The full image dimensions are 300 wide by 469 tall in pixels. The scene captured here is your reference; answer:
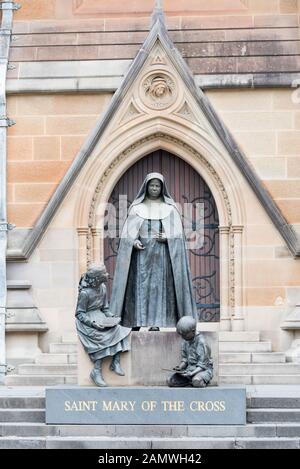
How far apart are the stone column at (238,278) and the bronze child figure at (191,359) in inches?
121

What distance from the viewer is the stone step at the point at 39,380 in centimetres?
1791

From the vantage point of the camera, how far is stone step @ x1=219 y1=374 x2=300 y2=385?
17.7 meters

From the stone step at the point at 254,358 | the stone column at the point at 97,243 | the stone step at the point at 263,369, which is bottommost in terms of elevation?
the stone step at the point at 263,369

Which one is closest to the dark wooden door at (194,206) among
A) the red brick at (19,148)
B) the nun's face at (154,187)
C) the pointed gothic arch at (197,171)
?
the pointed gothic arch at (197,171)

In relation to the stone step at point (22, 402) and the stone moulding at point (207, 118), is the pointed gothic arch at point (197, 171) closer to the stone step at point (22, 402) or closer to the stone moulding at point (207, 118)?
the stone moulding at point (207, 118)

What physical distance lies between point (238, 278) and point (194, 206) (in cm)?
124

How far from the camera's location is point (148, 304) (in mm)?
16312

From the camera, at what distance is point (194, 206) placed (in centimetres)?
1928

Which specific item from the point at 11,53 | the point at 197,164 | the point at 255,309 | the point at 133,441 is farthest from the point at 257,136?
the point at 133,441

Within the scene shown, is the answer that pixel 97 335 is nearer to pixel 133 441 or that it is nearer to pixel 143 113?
pixel 133 441

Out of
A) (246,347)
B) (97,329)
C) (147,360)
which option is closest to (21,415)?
(97,329)

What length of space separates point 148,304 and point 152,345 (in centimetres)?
66

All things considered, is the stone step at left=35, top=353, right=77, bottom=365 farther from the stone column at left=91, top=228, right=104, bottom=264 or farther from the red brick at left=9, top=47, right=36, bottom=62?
the red brick at left=9, top=47, right=36, bottom=62

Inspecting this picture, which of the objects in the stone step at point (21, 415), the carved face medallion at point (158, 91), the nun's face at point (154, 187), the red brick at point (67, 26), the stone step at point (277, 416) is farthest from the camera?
the red brick at point (67, 26)
